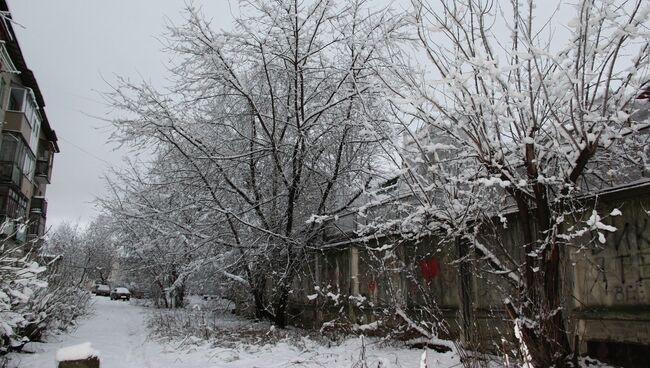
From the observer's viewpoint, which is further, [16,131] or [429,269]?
[16,131]

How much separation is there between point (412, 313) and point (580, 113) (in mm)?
4668

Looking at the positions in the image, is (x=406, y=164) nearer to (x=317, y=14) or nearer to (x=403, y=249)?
(x=403, y=249)

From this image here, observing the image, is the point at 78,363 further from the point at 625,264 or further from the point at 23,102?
the point at 23,102

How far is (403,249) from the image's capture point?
8766mm

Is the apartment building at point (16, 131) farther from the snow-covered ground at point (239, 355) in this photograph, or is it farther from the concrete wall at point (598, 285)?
the concrete wall at point (598, 285)

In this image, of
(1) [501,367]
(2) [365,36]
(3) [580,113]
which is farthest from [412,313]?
(2) [365,36]

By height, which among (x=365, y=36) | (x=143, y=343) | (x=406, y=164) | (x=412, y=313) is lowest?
(x=143, y=343)

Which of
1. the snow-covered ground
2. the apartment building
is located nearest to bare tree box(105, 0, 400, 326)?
the snow-covered ground

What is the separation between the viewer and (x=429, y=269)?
8125mm

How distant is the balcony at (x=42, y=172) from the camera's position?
3529 centimetres

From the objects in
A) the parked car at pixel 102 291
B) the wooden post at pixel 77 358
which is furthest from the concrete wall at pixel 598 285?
the parked car at pixel 102 291

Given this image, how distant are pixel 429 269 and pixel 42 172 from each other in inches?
1394

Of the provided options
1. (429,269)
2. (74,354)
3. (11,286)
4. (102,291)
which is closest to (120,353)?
(11,286)

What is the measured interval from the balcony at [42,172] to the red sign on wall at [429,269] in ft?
113
